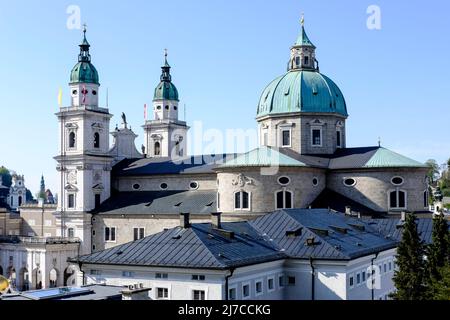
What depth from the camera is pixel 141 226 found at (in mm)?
59781

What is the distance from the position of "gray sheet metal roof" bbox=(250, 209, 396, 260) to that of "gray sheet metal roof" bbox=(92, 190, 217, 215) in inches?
711

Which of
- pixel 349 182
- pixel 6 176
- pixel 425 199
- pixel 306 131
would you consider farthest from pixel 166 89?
pixel 6 176

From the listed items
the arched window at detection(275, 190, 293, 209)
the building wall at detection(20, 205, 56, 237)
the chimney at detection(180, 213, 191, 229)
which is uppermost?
the arched window at detection(275, 190, 293, 209)

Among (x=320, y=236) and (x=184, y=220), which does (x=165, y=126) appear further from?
(x=184, y=220)

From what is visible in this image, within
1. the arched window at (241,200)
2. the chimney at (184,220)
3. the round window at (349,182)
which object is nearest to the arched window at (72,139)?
the arched window at (241,200)

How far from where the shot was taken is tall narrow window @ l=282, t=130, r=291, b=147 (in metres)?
57.8

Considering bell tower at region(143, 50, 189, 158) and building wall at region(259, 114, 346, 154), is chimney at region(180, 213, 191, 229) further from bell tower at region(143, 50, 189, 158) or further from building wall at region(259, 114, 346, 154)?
bell tower at region(143, 50, 189, 158)

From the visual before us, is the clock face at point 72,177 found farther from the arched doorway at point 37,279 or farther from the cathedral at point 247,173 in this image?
the arched doorway at point 37,279

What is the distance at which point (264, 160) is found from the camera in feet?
167

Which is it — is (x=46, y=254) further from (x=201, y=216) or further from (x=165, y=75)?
(x=165, y=75)

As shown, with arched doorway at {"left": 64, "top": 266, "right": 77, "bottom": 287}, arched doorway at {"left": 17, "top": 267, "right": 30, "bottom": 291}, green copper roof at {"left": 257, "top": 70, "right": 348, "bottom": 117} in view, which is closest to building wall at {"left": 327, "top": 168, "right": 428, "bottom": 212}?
green copper roof at {"left": 257, "top": 70, "right": 348, "bottom": 117}
